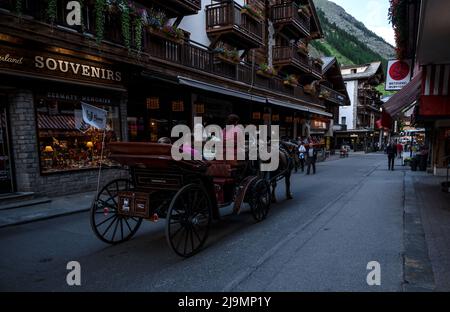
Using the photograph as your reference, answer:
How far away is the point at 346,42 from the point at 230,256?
512 ft

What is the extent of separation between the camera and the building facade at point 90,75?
817 cm

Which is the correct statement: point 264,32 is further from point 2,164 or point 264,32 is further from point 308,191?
point 2,164

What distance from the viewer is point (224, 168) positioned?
248 inches

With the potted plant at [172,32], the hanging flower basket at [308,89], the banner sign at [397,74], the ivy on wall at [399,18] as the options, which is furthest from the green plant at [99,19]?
the hanging flower basket at [308,89]

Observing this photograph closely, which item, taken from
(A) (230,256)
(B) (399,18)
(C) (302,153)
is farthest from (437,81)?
(C) (302,153)

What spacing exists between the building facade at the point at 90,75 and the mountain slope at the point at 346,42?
232ft

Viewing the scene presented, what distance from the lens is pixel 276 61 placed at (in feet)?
77.5

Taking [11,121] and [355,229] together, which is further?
[11,121]

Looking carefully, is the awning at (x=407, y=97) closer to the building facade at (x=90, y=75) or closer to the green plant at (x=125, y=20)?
the building facade at (x=90, y=75)

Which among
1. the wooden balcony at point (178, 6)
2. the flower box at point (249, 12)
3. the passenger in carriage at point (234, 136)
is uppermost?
the flower box at point (249, 12)

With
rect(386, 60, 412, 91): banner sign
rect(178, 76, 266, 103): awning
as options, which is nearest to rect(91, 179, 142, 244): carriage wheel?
rect(178, 76, 266, 103): awning

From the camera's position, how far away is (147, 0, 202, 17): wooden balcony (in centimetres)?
1286
